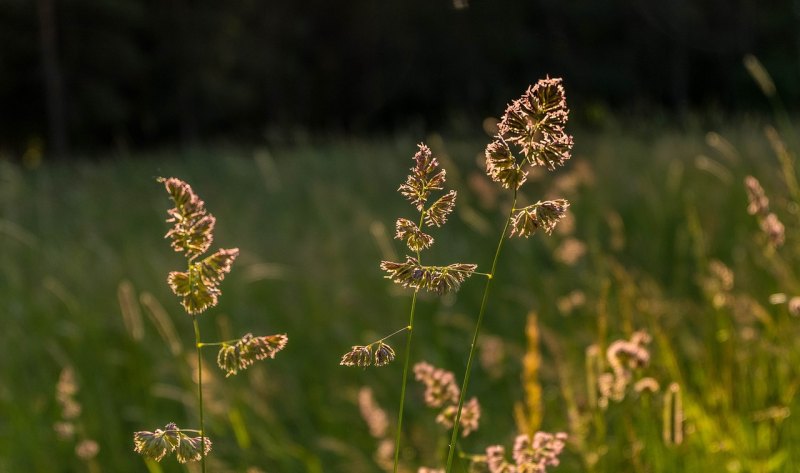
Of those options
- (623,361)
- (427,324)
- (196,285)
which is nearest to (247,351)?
(196,285)

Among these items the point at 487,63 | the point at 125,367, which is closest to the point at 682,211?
the point at 125,367

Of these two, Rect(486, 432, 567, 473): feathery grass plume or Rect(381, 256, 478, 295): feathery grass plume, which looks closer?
Rect(381, 256, 478, 295): feathery grass plume

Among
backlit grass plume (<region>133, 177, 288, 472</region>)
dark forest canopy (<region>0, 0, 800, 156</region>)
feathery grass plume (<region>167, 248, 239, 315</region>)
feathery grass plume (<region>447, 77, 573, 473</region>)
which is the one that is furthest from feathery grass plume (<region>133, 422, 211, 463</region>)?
dark forest canopy (<region>0, 0, 800, 156</region>)

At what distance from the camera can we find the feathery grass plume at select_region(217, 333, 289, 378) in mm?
782

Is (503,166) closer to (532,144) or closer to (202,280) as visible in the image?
(532,144)

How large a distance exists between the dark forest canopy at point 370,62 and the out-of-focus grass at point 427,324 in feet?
65.5

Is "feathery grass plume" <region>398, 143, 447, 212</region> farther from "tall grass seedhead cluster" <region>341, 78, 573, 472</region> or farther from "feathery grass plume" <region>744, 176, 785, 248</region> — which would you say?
"feathery grass plume" <region>744, 176, 785, 248</region>

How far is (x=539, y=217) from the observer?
780 mm

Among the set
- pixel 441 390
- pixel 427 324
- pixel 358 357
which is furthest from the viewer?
pixel 427 324

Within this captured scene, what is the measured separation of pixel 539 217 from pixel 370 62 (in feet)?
117

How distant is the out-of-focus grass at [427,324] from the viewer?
2.38 m

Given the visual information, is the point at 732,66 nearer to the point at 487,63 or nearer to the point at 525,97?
the point at 487,63

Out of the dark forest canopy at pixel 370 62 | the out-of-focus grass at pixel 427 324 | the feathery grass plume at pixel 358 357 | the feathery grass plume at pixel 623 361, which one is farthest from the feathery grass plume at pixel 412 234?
the dark forest canopy at pixel 370 62

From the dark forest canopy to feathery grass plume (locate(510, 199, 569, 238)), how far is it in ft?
84.4
